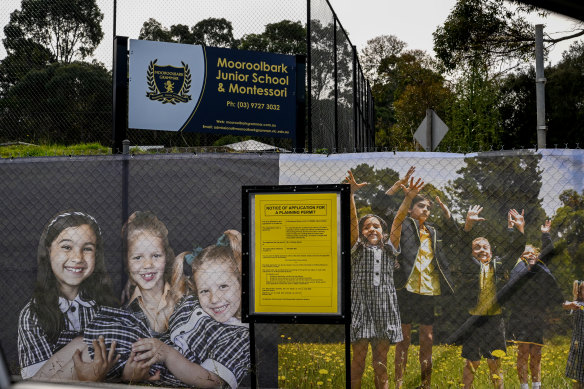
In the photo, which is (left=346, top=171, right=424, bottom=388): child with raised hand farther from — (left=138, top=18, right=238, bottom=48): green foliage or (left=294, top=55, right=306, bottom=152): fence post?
(left=138, top=18, right=238, bottom=48): green foliage

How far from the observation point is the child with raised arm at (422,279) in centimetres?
501

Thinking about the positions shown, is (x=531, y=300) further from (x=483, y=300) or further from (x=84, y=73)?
(x=84, y=73)

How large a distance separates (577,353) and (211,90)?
6244 mm

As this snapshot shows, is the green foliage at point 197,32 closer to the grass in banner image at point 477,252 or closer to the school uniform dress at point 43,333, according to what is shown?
the school uniform dress at point 43,333

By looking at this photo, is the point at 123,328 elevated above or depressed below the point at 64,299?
→ below

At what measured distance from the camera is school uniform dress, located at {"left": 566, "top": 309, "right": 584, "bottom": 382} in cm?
473

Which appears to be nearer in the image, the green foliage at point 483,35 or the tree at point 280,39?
the tree at point 280,39

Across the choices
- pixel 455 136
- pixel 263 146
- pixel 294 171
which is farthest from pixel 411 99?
pixel 294 171

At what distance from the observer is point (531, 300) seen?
16.0 feet

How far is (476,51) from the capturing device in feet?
91.0

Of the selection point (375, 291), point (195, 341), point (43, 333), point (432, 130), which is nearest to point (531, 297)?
point (375, 291)

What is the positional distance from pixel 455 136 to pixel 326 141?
2808 centimetres

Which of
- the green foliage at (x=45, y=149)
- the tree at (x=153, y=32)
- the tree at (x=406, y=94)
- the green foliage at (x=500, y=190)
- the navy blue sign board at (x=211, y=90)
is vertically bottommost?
the green foliage at (x=500, y=190)

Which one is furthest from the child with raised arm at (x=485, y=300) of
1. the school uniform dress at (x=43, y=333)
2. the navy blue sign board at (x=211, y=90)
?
the navy blue sign board at (x=211, y=90)
